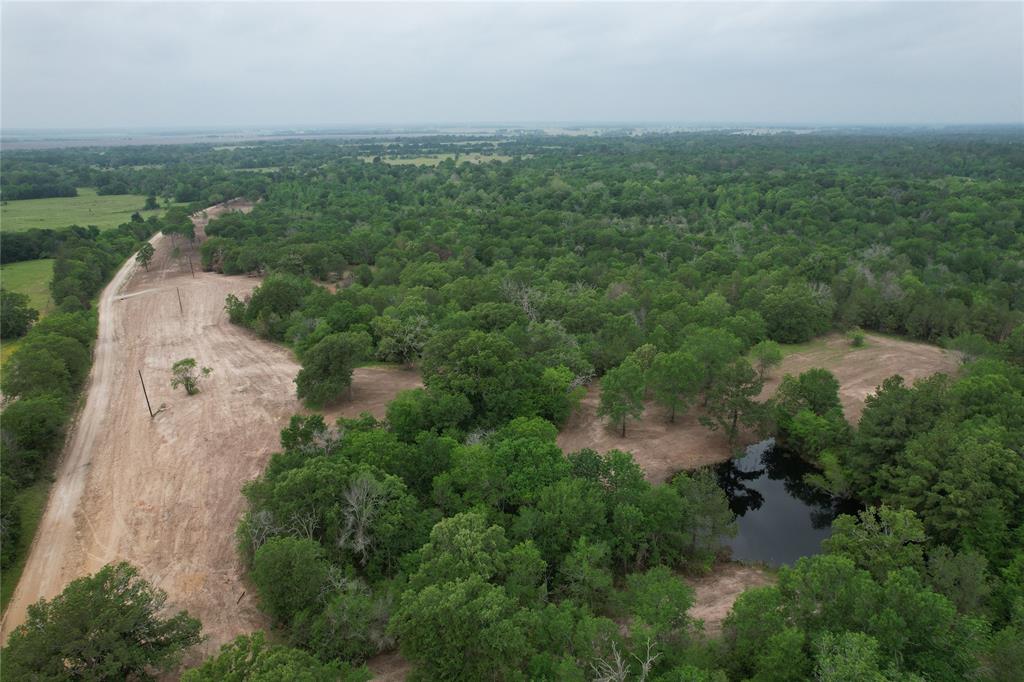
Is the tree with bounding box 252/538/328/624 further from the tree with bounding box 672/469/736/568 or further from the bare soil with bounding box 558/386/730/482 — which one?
the bare soil with bounding box 558/386/730/482

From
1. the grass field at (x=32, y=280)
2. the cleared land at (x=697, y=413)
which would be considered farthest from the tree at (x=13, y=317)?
the cleared land at (x=697, y=413)

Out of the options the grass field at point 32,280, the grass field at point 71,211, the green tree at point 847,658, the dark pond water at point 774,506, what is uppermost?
the grass field at point 71,211

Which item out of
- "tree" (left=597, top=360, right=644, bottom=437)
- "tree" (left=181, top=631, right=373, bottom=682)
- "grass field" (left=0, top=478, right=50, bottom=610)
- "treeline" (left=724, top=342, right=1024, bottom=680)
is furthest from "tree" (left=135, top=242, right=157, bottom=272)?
"treeline" (left=724, top=342, right=1024, bottom=680)

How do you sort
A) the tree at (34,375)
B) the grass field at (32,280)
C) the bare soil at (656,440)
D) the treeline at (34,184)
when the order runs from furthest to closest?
1. the treeline at (34,184)
2. the grass field at (32,280)
3. the tree at (34,375)
4. the bare soil at (656,440)

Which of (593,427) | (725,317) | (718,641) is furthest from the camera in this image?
(725,317)

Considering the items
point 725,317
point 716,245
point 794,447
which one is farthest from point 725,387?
point 716,245

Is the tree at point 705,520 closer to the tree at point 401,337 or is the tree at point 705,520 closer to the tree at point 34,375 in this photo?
the tree at point 401,337

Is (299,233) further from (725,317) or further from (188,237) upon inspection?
(725,317)
